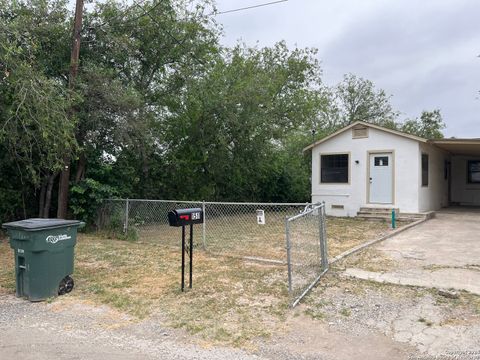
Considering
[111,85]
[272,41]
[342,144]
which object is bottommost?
[342,144]

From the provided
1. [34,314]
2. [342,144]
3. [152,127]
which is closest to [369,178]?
[342,144]

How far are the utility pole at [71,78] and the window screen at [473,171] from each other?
677 inches

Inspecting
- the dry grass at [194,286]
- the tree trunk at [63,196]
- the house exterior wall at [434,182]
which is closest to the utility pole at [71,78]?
the tree trunk at [63,196]

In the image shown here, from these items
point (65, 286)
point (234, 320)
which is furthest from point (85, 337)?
point (65, 286)

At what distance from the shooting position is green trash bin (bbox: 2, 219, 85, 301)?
4785mm

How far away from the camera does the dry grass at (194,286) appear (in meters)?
4.09

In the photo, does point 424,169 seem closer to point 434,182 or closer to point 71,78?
point 434,182

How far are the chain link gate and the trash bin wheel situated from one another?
3008 mm

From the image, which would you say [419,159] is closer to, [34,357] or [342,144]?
[342,144]

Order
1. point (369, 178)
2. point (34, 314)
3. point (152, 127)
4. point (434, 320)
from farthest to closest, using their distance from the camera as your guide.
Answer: point (369, 178)
point (152, 127)
point (34, 314)
point (434, 320)

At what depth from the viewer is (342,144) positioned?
48.6 ft

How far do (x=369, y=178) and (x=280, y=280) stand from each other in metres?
9.64

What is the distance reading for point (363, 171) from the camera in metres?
14.2

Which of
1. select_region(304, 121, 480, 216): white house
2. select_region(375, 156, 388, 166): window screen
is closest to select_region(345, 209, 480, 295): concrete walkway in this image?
select_region(304, 121, 480, 216): white house
